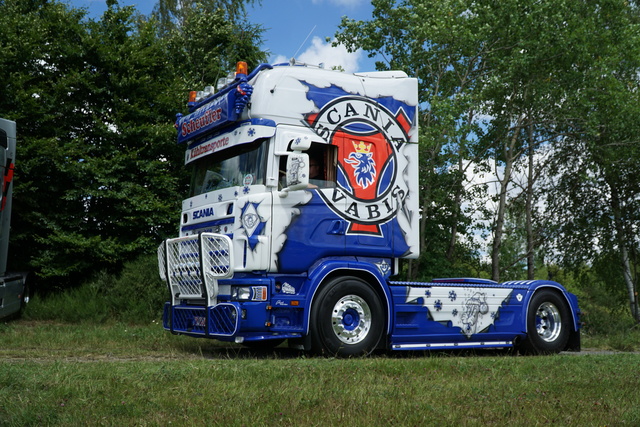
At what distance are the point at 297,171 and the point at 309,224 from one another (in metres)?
0.86

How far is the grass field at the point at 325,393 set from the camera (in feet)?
15.4

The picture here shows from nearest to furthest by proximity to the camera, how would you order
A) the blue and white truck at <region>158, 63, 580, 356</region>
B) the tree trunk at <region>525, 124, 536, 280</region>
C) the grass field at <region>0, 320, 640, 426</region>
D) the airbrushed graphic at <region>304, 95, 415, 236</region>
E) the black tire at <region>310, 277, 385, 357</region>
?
the grass field at <region>0, 320, 640, 426</region>, the blue and white truck at <region>158, 63, 580, 356</region>, the black tire at <region>310, 277, 385, 357</region>, the airbrushed graphic at <region>304, 95, 415, 236</region>, the tree trunk at <region>525, 124, 536, 280</region>

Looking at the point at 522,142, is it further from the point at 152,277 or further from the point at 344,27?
the point at 152,277

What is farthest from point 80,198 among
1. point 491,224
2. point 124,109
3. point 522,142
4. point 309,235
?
point 522,142

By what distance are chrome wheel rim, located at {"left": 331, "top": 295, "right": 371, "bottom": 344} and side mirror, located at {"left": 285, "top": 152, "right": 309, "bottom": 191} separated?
1.71m

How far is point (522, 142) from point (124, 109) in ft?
40.0

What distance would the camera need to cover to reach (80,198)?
17531mm

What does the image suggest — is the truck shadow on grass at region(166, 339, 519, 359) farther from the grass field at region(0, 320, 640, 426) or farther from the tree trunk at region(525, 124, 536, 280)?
the tree trunk at region(525, 124, 536, 280)

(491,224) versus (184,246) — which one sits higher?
(491,224)

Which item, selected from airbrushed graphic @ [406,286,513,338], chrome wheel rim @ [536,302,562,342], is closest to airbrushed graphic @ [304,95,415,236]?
airbrushed graphic @ [406,286,513,338]

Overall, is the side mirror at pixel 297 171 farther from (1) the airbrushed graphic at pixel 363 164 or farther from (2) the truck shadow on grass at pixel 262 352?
(2) the truck shadow on grass at pixel 262 352

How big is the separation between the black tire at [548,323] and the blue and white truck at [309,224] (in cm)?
84

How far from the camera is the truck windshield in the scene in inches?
356

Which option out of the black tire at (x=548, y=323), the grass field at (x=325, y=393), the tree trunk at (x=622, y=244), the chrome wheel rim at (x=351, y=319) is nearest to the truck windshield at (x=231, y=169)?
the chrome wheel rim at (x=351, y=319)
